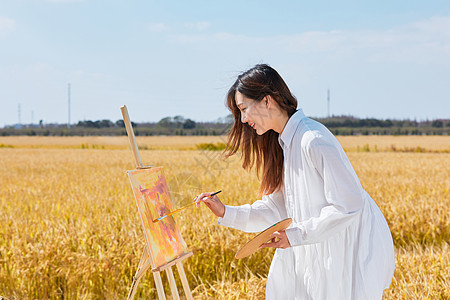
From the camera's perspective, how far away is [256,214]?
2.56 meters

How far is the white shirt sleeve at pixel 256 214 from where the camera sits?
8.30 feet

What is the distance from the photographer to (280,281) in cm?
232

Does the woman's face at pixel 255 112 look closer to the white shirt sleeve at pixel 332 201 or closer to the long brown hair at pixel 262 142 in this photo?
the long brown hair at pixel 262 142

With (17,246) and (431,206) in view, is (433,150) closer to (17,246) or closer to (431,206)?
(431,206)

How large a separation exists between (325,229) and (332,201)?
137 millimetres

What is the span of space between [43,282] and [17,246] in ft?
1.77

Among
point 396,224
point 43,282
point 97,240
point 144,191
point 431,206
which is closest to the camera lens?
point 144,191

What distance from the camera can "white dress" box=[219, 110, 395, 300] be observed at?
6.42 ft

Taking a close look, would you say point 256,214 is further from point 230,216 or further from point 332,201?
point 332,201

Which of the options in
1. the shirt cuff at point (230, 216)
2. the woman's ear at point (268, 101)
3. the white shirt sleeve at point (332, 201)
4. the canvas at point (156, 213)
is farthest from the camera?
the shirt cuff at point (230, 216)

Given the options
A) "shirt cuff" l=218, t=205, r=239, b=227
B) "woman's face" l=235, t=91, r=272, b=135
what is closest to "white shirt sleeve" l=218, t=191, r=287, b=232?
"shirt cuff" l=218, t=205, r=239, b=227

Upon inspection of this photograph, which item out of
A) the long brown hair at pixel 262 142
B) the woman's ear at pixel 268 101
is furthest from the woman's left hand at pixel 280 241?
the woman's ear at pixel 268 101

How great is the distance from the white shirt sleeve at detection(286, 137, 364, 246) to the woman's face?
374 mm

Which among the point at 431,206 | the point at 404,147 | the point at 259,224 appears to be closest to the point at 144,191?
the point at 259,224
